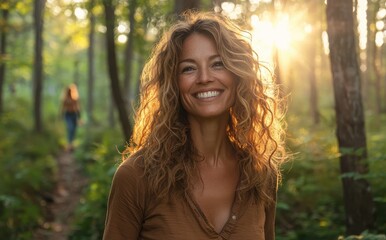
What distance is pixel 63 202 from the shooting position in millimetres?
11914

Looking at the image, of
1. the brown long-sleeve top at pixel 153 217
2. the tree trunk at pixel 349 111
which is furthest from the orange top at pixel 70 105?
the brown long-sleeve top at pixel 153 217

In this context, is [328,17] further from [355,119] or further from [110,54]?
[110,54]

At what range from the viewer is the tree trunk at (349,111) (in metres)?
6.27

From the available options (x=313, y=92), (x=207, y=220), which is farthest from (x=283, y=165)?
(x=313, y=92)

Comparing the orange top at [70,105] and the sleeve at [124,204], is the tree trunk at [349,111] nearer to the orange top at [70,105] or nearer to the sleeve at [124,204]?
the sleeve at [124,204]

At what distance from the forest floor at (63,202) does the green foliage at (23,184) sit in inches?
7.8

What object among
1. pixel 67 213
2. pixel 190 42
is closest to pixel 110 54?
pixel 67 213

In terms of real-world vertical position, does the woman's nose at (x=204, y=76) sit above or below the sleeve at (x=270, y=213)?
above

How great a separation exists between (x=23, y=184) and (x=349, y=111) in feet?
23.6

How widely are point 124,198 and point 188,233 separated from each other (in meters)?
0.38

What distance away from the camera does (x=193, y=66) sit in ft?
10.0

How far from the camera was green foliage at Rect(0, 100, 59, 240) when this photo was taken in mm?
8898

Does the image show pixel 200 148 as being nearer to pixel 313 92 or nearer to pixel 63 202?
pixel 63 202

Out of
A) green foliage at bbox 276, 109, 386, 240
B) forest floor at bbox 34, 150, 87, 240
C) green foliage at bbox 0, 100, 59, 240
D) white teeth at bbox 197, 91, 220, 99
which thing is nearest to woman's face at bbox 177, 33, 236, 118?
white teeth at bbox 197, 91, 220, 99
